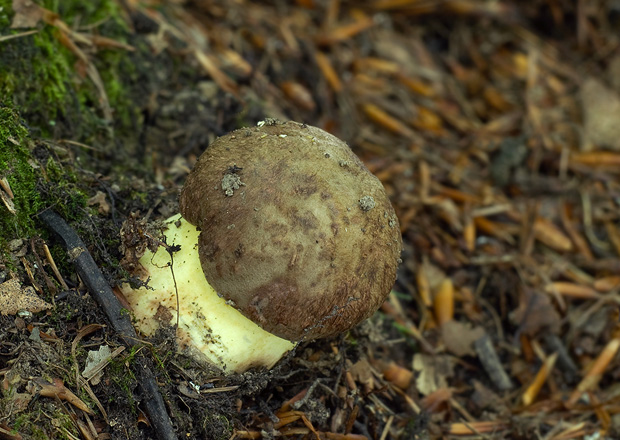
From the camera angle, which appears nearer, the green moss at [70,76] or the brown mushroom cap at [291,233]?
the brown mushroom cap at [291,233]

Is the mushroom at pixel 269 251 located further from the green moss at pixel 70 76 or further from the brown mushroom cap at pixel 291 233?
the green moss at pixel 70 76

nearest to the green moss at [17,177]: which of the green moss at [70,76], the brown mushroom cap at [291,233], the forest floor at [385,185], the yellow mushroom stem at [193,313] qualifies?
the forest floor at [385,185]

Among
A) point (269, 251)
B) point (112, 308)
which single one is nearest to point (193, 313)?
point (112, 308)

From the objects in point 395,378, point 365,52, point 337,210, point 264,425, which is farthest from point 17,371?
point 365,52

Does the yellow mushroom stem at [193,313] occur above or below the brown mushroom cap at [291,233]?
below

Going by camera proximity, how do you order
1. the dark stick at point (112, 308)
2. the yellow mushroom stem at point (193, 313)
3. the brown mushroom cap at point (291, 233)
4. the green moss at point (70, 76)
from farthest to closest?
the green moss at point (70, 76), the yellow mushroom stem at point (193, 313), the dark stick at point (112, 308), the brown mushroom cap at point (291, 233)

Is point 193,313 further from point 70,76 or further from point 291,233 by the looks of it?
point 70,76

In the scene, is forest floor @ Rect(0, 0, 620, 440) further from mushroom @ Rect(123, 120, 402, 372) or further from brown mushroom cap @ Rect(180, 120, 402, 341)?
brown mushroom cap @ Rect(180, 120, 402, 341)

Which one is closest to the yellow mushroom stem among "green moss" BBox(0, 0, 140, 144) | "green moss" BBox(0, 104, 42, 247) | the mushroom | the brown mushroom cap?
the mushroom
